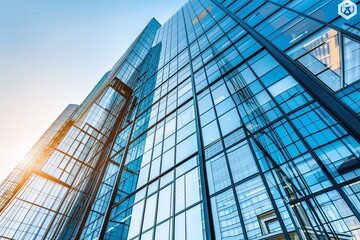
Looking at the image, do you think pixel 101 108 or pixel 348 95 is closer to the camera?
pixel 348 95

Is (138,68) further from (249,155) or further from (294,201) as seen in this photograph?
(294,201)

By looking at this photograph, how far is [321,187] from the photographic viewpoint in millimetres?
5285

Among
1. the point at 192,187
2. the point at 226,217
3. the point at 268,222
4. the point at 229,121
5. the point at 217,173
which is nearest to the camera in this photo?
the point at 268,222

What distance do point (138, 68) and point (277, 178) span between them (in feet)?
100.0

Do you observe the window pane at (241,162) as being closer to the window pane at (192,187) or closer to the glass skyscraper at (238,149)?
the glass skyscraper at (238,149)

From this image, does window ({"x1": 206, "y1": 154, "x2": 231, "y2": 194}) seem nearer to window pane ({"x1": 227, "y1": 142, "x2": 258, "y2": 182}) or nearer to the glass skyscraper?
the glass skyscraper

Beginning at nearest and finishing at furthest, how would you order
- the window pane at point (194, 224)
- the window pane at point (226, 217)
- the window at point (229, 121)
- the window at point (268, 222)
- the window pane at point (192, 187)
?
the window at point (268, 222) < the window pane at point (226, 217) < the window pane at point (194, 224) < the window pane at point (192, 187) < the window at point (229, 121)

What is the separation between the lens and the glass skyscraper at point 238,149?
5.54 m

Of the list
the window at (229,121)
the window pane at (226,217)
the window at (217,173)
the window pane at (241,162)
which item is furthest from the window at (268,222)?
the window at (229,121)

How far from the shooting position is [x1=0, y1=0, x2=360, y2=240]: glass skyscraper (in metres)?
5.54

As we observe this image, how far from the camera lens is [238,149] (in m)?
7.71

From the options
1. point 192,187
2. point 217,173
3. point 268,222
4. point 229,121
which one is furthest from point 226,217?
point 229,121

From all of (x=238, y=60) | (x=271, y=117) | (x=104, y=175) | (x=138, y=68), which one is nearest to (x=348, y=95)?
(x=271, y=117)

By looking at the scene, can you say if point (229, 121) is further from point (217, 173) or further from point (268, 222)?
point (268, 222)
